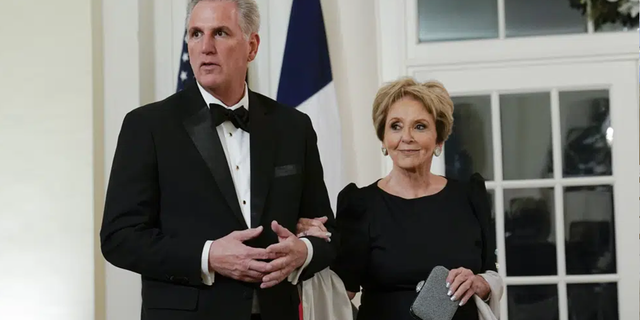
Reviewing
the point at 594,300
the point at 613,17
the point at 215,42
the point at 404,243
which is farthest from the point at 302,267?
the point at 613,17

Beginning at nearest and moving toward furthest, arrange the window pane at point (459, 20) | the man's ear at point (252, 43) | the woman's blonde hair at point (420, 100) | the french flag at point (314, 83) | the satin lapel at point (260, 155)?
the satin lapel at point (260, 155) < the man's ear at point (252, 43) < the woman's blonde hair at point (420, 100) < the french flag at point (314, 83) < the window pane at point (459, 20)

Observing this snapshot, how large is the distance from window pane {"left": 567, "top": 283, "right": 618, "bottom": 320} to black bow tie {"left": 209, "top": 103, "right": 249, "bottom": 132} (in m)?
2.02

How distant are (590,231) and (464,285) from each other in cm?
142

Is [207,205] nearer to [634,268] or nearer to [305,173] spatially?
[305,173]

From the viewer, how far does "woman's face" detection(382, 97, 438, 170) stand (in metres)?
2.13

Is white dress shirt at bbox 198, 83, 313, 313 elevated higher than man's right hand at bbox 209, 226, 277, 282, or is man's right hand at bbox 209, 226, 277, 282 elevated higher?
white dress shirt at bbox 198, 83, 313, 313

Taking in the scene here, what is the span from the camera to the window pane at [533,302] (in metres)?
3.15

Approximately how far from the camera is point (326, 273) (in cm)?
200

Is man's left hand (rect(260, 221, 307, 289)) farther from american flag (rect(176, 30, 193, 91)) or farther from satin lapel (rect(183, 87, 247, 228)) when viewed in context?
american flag (rect(176, 30, 193, 91))

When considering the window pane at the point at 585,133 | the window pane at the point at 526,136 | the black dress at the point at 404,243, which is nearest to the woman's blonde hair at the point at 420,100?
the black dress at the point at 404,243

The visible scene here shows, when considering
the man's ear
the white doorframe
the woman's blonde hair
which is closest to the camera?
the man's ear

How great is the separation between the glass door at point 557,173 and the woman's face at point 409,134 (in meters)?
1.07

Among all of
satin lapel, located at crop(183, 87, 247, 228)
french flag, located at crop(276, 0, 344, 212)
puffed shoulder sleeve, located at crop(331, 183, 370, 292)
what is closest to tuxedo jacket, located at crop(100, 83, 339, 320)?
satin lapel, located at crop(183, 87, 247, 228)

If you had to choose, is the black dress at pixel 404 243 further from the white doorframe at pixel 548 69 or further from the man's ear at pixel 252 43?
the white doorframe at pixel 548 69
